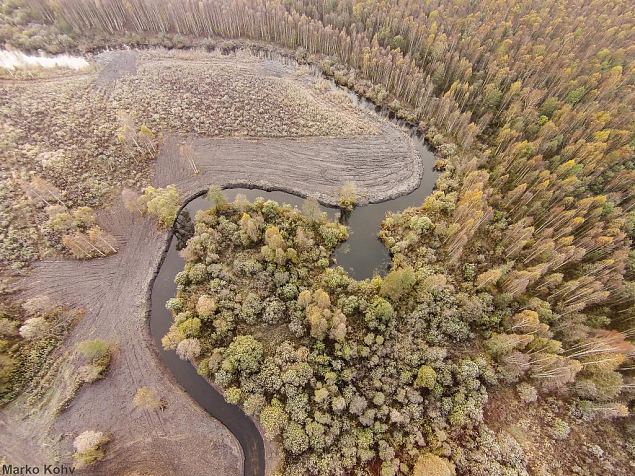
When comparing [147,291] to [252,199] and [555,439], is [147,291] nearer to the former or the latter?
[252,199]

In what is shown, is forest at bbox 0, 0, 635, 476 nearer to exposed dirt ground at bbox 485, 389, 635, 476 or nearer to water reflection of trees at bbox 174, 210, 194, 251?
exposed dirt ground at bbox 485, 389, 635, 476

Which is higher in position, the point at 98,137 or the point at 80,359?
the point at 98,137

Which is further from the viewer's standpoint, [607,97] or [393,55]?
[393,55]

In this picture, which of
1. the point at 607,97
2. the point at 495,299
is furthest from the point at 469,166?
the point at 607,97

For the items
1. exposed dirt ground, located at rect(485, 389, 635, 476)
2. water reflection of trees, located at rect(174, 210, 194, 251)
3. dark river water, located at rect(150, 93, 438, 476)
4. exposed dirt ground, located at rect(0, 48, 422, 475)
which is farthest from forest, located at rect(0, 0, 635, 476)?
exposed dirt ground, located at rect(0, 48, 422, 475)

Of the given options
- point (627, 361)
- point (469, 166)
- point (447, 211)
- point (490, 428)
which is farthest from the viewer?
point (469, 166)

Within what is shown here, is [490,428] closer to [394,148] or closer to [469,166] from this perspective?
[469,166]

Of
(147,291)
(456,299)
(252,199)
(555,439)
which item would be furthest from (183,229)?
(555,439)
